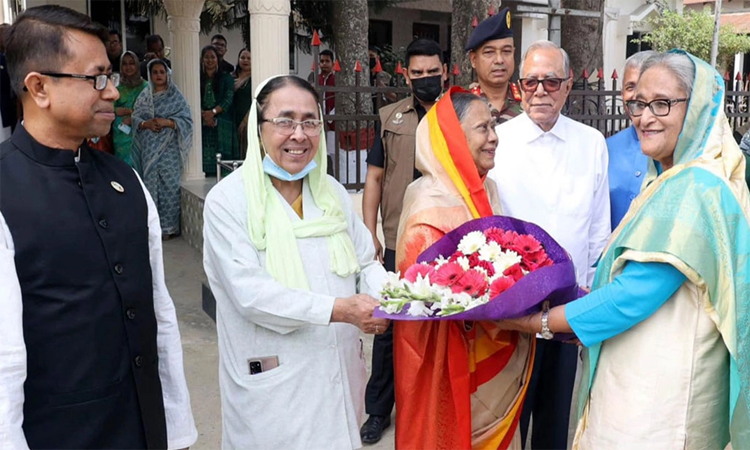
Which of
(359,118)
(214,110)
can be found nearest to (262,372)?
(359,118)

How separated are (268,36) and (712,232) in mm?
4576

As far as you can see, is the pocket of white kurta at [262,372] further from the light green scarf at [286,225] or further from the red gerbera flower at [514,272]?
the red gerbera flower at [514,272]

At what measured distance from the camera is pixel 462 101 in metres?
2.81

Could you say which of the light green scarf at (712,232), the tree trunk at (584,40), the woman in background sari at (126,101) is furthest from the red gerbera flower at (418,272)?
the tree trunk at (584,40)

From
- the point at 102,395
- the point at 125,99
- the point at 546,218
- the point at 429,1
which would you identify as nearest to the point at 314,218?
the point at 102,395

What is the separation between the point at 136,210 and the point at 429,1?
15.1 meters

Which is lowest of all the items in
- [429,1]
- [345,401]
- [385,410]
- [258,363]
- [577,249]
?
[385,410]

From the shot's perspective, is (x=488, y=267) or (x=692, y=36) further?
(x=692, y=36)

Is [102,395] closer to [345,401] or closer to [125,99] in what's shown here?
[345,401]

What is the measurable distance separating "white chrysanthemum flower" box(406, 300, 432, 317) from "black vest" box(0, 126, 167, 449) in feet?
2.57

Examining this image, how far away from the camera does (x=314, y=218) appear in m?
2.44

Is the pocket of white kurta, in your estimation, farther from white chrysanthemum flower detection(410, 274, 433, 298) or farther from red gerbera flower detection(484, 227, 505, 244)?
red gerbera flower detection(484, 227, 505, 244)

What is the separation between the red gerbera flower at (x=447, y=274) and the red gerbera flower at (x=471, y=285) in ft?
0.05

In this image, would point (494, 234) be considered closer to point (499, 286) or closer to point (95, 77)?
point (499, 286)
